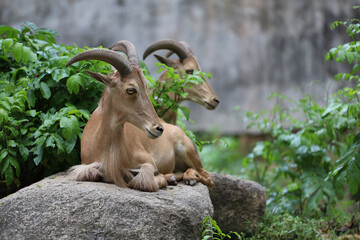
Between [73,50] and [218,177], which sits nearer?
[73,50]

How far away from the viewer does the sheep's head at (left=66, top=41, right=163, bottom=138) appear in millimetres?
4000

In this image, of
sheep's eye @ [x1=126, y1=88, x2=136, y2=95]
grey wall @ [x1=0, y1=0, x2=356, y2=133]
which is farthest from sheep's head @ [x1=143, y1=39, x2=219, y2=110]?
grey wall @ [x1=0, y1=0, x2=356, y2=133]

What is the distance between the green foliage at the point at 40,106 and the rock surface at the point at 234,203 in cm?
175

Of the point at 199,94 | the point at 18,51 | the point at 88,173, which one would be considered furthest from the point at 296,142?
the point at 18,51

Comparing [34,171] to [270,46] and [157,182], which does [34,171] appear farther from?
[270,46]

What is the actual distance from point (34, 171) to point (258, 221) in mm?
2690

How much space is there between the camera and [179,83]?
5664mm

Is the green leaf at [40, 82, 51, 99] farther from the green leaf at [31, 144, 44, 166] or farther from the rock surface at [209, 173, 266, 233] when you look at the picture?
the rock surface at [209, 173, 266, 233]

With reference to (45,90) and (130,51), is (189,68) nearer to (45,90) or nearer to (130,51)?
(130,51)

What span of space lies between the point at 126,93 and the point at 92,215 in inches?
43.2

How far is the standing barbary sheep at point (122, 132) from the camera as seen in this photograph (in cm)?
403

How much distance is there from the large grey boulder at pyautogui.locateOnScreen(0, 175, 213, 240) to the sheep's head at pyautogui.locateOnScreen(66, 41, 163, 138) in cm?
62

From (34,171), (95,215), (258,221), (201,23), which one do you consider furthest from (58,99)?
(201,23)

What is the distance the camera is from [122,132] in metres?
4.25
